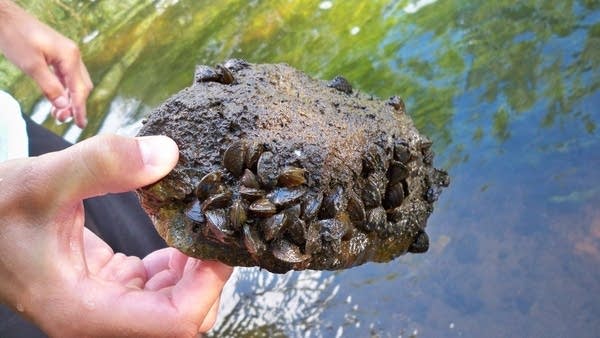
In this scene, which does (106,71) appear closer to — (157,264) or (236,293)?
(236,293)

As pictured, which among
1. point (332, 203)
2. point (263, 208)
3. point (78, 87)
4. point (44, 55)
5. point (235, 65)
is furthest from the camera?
point (78, 87)

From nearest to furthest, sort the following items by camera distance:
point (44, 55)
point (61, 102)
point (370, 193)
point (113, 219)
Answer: point (370, 193) → point (113, 219) → point (44, 55) → point (61, 102)

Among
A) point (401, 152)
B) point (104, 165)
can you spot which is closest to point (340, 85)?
point (401, 152)

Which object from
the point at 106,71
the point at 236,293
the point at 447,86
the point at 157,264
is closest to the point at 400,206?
the point at 157,264

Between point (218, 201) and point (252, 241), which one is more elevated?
point (218, 201)

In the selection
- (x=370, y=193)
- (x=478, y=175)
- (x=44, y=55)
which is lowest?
(x=478, y=175)

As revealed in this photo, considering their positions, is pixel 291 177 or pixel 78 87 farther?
pixel 78 87

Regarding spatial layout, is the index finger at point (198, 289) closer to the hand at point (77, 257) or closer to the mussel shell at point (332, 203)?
the hand at point (77, 257)

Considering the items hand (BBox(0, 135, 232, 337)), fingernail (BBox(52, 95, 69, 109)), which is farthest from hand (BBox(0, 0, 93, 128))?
hand (BBox(0, 135, 232, 337))

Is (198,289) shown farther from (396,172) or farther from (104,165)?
(396,172)
